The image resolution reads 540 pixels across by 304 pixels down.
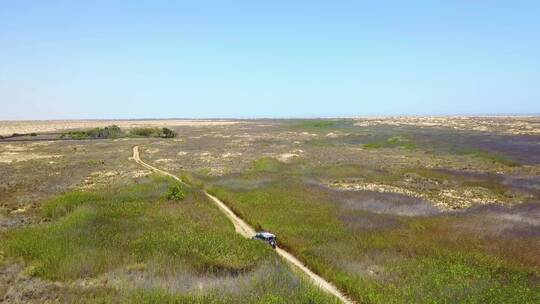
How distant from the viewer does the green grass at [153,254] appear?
56.3 ft

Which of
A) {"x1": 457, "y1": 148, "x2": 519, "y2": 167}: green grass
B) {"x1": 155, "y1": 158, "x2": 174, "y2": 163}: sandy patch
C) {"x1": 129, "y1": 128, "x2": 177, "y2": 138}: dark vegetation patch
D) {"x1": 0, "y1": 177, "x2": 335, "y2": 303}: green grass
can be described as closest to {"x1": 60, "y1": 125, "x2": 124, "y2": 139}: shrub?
{"x1": 129, "y1": 128, "x2": 177, "y2": 138}: dark vegetation patch

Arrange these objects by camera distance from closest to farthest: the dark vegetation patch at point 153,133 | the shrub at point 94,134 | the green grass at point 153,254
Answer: the green grass at point 153,254, the shrub at point 94,134, the dark vegetation patch at point 153,133

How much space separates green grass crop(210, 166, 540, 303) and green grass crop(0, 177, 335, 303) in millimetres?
2795

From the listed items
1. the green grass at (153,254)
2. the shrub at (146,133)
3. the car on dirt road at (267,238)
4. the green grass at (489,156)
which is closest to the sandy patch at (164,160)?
the green grass at (153,254)

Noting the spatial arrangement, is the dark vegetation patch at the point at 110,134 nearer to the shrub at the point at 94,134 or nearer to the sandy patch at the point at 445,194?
the shrub at the point at 94,134

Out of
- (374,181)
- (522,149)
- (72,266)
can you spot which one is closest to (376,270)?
(72,266)

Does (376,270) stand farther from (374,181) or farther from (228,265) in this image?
(374,181)

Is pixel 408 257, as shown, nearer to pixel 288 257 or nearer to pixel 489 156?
pixel 288 257

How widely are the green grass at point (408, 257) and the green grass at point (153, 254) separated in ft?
9.17

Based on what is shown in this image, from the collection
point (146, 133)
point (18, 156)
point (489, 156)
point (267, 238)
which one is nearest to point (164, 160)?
point (18, 156)

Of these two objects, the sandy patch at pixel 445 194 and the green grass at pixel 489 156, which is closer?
the sandy patch at pixel 445 194

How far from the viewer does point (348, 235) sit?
27.2 metres

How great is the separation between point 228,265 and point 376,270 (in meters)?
7.55

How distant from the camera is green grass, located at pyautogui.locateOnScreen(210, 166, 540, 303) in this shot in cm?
1803
